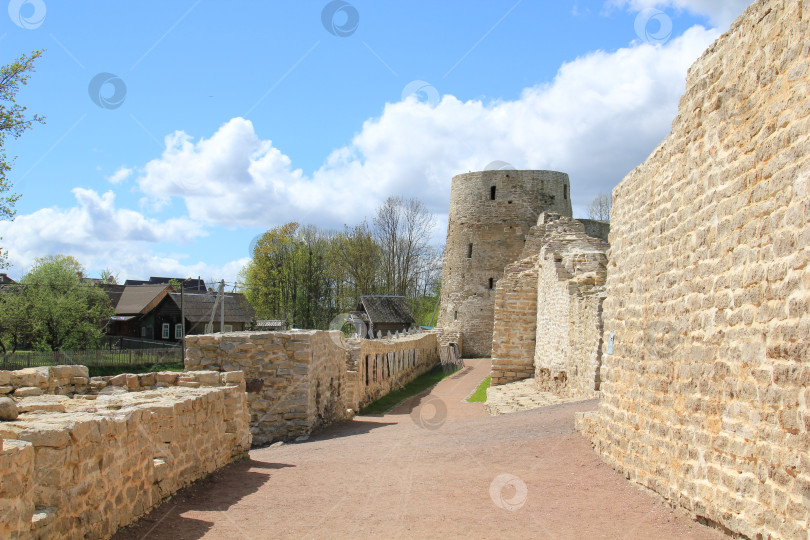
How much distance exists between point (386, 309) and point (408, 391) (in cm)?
2077

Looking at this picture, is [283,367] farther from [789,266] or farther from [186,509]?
[789,266]

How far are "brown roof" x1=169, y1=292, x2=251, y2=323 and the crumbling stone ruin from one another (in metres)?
28.8

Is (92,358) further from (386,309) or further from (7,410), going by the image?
(7,410)

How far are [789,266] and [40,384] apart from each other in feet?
27.9

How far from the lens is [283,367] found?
1231 cm

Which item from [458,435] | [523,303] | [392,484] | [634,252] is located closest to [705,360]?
[634,252]

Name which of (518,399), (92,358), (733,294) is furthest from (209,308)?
(733,294)

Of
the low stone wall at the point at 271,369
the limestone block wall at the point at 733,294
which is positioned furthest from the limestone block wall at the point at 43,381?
the limestone block wall at the point at 733,294

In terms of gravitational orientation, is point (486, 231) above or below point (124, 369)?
above

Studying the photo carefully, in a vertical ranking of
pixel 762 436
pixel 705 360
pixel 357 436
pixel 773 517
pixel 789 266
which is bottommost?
pixel 357 436

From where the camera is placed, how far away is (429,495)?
23.5 feet

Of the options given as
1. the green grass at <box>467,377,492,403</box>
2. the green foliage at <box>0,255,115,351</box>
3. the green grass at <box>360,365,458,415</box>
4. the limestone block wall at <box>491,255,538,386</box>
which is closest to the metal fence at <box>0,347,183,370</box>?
the green foliage at <box>0,255,115,351</box>

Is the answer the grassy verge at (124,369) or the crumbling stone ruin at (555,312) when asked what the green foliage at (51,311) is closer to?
the grassy verge at (124,369)

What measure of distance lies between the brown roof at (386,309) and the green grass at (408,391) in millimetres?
8106
